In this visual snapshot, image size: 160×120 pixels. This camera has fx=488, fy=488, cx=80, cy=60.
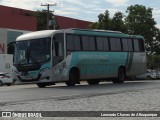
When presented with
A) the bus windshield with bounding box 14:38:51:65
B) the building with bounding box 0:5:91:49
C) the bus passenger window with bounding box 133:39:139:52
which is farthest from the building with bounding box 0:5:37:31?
the bus windshield with bounding box 14:38:51:65

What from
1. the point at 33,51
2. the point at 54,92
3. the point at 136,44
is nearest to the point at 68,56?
the point at 33,51

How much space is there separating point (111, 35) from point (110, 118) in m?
20.7

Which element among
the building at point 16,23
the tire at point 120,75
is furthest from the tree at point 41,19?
the tire at point 120,75

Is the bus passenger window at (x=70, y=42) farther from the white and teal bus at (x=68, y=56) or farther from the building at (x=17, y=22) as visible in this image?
the building at (x=17, y=22)

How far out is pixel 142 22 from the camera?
91438 mm

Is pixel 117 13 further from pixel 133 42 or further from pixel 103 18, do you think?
pixel 133 42

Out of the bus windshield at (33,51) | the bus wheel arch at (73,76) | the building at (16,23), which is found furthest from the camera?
the building at (16,23)

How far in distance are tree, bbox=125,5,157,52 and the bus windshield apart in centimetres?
6237

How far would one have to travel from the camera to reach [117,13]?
79688mm

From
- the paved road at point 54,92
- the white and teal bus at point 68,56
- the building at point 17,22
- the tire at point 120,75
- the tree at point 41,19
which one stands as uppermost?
the tree at point 41,19

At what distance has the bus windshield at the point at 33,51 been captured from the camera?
2630 centimetres

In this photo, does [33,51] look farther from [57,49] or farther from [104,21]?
[104,21]

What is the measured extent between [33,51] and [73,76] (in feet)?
9.08

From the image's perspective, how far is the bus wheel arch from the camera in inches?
1081
